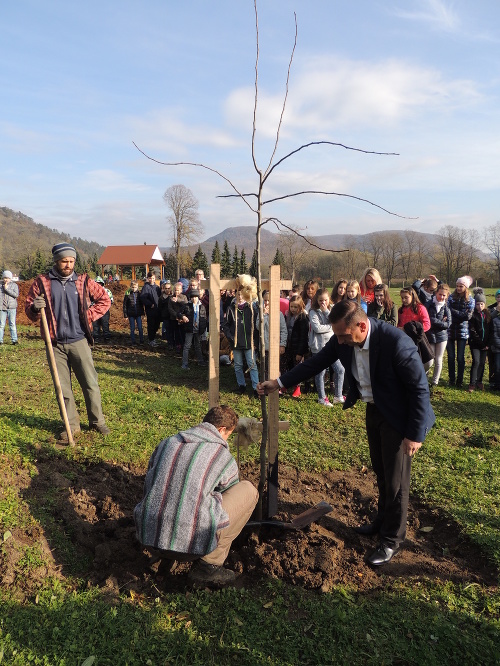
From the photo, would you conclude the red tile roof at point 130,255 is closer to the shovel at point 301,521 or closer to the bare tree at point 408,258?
the bare tree at point 408,258

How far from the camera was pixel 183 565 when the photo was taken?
3713mm

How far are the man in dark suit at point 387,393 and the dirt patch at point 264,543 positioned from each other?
0.36 m

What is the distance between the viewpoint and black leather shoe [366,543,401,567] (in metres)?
3.82

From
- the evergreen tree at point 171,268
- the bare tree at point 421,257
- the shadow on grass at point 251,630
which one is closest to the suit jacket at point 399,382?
the shadow on grass at point 251,630

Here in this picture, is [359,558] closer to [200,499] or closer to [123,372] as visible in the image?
[200,499]

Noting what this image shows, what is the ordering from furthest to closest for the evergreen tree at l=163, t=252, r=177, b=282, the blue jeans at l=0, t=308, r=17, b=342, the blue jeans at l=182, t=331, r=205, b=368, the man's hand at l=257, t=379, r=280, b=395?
1. the evergreen tree at l=163, t=252, r=177, b=282
2. the blue jeans at l=0, t=308, r=17, b=342
3. the blue jeans at l=182, t=331, r=205, b=368
4. the man's hand at l=257, t=379, r=280, b=395

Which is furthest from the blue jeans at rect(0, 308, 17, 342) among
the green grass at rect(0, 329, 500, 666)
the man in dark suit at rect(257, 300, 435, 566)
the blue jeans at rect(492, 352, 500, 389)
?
the blue jeans at rect(492, 352, 500, 389)

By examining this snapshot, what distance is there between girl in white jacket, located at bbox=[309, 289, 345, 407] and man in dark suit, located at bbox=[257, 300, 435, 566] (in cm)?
406

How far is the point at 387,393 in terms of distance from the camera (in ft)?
12.1

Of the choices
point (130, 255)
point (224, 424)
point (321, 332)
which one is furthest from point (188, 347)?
point (130, 255)

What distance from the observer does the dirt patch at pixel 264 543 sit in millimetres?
3592

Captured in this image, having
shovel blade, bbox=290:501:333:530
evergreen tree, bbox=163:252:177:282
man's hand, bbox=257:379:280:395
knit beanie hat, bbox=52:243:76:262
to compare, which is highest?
evergreen tree, bbox=163:252:177:282

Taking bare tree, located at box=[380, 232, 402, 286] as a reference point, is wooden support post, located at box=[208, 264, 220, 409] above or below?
below

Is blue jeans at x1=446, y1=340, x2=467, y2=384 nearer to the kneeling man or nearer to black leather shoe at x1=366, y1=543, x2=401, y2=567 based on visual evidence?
black leather shoe at x1=366, y1=543, x2=401, y2=567
